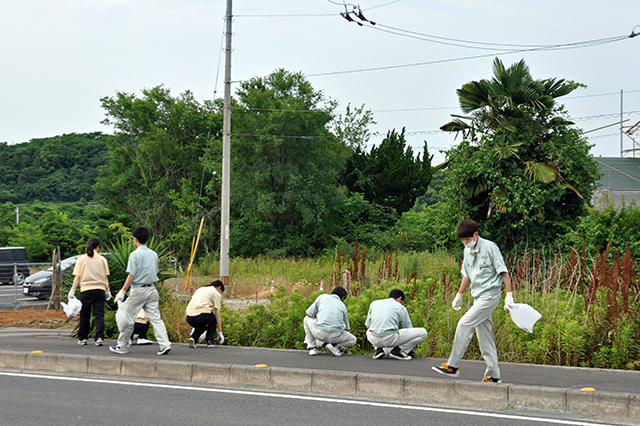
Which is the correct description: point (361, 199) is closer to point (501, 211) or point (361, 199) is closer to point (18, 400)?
point (501, 211)

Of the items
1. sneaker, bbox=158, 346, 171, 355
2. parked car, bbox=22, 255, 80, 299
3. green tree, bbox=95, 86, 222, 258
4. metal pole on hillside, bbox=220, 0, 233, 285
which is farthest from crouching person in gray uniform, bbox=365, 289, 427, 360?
green tree, bbox=95, 86, 222, 258

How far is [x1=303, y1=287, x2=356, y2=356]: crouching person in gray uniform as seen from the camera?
353 inches

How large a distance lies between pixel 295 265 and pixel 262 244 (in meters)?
8.52

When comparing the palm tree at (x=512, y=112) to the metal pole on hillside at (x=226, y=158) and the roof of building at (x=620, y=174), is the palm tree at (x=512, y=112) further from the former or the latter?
the roof of building at (x=620, y=174)

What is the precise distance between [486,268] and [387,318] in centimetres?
214

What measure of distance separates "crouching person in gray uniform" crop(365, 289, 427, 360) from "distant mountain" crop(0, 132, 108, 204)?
224ft

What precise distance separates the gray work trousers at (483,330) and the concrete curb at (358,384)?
0.91 ft

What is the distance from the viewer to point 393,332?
8.66 meters

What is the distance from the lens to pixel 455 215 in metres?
19.2

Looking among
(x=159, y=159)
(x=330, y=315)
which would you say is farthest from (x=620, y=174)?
(x=330, y=315)

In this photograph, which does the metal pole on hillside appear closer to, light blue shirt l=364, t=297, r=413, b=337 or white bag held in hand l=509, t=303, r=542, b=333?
light blue shirt l=364, t=297, r=413, b=337

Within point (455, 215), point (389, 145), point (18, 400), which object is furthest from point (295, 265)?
point (18, 400)

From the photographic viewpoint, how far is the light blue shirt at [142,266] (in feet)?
29.2

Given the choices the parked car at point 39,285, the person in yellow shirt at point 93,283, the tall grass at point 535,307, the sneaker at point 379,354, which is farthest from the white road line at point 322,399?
the parked car at point 39,285
